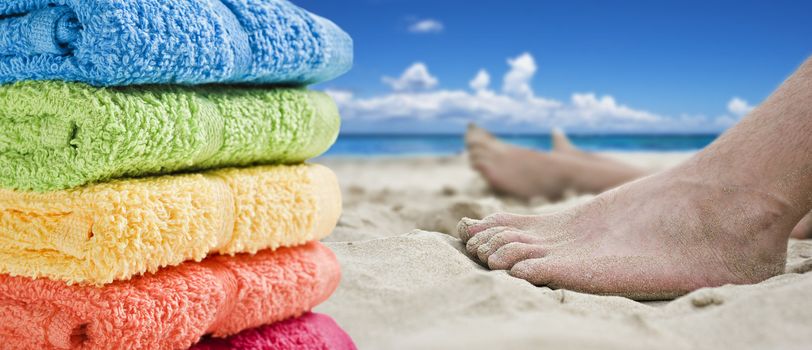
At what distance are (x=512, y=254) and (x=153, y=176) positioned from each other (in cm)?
54

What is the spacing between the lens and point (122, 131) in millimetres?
615

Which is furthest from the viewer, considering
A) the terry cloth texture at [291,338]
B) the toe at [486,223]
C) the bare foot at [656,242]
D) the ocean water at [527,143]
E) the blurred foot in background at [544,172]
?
the ocean water at [527,143]

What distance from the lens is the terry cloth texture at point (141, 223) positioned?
24.8 inches

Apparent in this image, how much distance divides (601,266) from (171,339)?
1.95ft

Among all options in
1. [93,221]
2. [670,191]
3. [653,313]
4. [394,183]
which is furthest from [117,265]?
[394,183]

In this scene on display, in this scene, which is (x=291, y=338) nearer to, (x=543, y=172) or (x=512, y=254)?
(x=512, y=254)

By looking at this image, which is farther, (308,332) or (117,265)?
(308,332)

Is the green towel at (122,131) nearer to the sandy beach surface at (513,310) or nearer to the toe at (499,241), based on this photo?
the sandy beach surface at (513,310)

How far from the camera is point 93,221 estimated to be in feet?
2.07

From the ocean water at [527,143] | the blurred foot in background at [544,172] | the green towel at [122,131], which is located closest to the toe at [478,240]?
the green towel at [122,131]

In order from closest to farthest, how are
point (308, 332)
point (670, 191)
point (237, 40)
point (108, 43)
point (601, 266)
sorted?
point (108, 43)
point (237, 40)
point (308, 332)
point (601, 266)
point (670, 191)

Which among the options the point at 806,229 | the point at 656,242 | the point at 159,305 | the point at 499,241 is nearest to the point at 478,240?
the point at 499,241

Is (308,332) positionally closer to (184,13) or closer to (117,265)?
(117,265)

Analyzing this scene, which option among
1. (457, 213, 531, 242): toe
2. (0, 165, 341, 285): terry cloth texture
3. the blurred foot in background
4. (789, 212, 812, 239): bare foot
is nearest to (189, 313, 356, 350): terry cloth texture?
(0, 165, 341, 285): terry cloth texture
